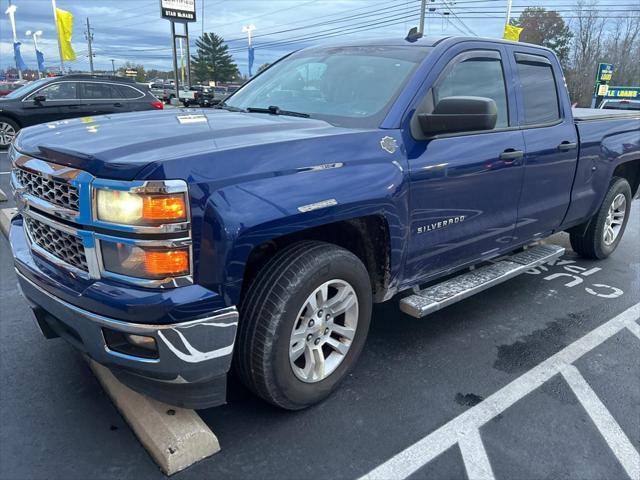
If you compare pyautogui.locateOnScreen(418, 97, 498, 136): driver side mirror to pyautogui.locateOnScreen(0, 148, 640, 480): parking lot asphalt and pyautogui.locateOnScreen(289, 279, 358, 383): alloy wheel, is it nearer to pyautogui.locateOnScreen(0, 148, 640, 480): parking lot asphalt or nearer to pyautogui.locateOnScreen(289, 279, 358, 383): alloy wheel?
pyautogui.locateOnScreen(289, 279, 358, 383): alloy wheel

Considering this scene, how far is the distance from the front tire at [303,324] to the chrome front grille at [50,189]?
2.85 ft

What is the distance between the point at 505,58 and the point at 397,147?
153cm

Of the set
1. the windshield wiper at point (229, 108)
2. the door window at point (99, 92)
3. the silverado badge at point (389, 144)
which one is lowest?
the door window at point (99, 92)

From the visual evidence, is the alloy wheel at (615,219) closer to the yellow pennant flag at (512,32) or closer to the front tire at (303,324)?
the front tire at (303,324)

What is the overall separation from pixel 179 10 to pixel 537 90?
66.6 ft

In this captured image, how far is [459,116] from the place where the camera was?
2.83 meters

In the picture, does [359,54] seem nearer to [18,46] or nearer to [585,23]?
[18,46]

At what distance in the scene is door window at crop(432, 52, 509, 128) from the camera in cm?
327

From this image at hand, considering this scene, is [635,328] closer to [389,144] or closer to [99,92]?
[389,144]

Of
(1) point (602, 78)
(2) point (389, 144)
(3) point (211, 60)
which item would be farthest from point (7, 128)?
(3) point (211, 60)

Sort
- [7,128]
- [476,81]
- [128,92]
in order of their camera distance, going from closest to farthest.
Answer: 1. [476,81]
2. [7,128]
3. [128,92]

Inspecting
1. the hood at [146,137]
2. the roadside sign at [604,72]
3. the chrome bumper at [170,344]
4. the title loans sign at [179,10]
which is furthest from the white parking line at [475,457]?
the roadside sign at [604,72]

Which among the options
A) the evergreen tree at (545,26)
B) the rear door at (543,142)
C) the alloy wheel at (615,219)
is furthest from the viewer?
the evergreen tree at (545,26)

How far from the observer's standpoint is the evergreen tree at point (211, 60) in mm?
88062
